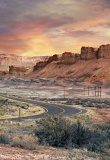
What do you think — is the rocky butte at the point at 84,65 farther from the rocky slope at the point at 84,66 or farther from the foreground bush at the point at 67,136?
the foreground bush at the point at 67,136

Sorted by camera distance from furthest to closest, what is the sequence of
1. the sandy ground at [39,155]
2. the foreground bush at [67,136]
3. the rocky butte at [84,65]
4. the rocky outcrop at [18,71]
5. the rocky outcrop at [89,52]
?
the rocky outcrop at [18,71] < the rocky outcrop at [89,52] < the rocky butte at [84,65] < the foreground bush at [67,136] < the sandy ground at [39,155]

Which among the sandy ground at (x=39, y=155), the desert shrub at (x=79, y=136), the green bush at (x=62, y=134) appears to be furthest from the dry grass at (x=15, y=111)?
the sandy ground at (x=39, y=155)

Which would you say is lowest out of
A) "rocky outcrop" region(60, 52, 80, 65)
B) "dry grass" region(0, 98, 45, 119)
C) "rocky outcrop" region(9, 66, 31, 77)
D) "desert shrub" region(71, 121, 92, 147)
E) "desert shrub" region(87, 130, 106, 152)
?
"dry grass" region(0, 98, 45, 119)

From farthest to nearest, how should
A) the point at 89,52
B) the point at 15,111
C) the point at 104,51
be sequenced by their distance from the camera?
1. the point at 89,52
2. the point at 104,51
3. the point at 15,111

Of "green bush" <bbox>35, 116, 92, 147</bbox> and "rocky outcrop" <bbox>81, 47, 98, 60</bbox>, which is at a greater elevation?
"rocky outcrop" <bbox>81, 47, 98, 60</bbox>

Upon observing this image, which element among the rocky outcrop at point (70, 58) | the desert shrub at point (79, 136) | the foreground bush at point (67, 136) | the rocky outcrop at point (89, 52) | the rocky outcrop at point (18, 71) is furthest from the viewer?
the rocky outcrop at point (18, 71)

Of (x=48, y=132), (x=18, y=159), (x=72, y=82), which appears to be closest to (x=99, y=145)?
(x=48, y=132)

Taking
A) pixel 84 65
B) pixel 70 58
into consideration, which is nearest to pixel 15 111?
pixel 84 65

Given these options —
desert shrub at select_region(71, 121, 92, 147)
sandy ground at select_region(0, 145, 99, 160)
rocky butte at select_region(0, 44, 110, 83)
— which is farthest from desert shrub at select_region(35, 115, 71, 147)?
rocky butte at select_region(0, 44, 110, 83)

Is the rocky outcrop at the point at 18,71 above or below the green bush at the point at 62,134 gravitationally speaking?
above

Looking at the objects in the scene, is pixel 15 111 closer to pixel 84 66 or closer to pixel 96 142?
pixel 96 142

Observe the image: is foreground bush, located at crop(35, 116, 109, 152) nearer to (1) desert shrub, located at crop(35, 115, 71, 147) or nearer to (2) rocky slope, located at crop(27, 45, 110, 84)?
(1) desert shrub, located at crop(35, 115, 71, 147)

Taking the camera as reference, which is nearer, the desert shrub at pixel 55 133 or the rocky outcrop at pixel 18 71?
the desert shrub at pixel 55 133

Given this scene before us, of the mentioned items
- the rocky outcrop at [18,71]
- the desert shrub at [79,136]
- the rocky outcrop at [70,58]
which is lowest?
the desert shrub at [79,136]
